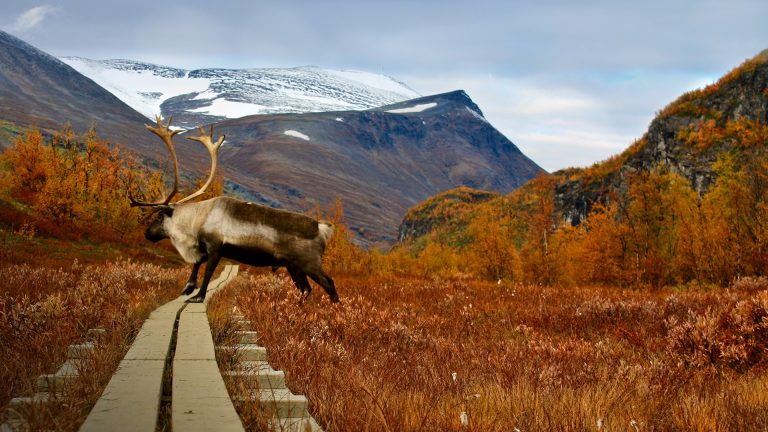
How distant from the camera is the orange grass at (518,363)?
3.45 m

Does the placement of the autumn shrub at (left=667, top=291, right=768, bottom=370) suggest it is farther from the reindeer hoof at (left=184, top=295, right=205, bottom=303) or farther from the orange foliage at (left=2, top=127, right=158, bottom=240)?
the orange foliage at (left=2, top=127, right=158, bottom=240)

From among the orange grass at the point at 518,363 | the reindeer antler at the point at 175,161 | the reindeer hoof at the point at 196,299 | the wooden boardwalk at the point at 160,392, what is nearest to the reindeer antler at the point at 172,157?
the reindeer antler at the point at 175,161

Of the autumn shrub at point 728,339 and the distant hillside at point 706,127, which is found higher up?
the distant hillside at point 706,127

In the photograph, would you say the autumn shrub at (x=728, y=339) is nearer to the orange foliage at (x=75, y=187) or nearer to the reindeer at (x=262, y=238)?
the reindeer at (x=262, y=238)

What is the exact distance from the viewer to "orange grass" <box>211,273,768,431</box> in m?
3.45

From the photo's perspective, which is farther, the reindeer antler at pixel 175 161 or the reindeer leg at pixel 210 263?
the reindeer antler at pixel 175 161

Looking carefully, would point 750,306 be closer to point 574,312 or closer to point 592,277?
point 574,312

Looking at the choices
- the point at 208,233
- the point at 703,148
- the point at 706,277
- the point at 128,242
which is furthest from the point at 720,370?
the point at 703,148

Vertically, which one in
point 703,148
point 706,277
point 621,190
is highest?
point 703,148

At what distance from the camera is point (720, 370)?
19.2 feet

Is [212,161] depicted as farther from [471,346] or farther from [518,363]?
[518,363]

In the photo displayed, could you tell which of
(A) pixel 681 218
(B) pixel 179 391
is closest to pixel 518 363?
(B) pixel 179 391

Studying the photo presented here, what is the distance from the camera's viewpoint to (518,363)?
566 cm

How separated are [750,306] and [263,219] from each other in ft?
24.0
